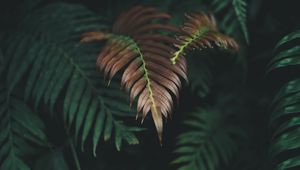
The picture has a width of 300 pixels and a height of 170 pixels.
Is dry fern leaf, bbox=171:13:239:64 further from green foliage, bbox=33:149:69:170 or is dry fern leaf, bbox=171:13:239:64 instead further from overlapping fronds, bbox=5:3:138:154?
green foliage, bbox=33:149:69:170

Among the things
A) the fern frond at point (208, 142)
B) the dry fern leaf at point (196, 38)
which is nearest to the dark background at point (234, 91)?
the fern frond at point (208, 142)

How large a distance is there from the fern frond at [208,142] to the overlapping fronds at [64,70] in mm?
345

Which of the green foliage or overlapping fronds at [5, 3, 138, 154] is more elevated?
overlapping fronds at [5, 3, 138, 154]

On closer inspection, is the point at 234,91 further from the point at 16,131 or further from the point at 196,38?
the point at 16,131

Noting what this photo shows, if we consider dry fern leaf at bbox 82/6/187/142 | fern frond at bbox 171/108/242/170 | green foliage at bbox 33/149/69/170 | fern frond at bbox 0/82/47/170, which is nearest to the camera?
dry fern leaf at bbox 82/6/187/142

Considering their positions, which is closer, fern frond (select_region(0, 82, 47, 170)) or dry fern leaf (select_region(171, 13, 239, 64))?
dry fern leaf (select_region(171, 13, 239, 64))

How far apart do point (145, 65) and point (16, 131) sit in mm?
631

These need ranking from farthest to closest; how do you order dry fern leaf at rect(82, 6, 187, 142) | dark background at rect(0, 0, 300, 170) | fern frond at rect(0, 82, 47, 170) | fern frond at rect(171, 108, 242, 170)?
dark background at rect(0, 0, 300, 170) → fern frond at rect(171, 108, 242, 170) → fern frond at rect(0, 82, 47, 170) → dry fern leaf at rect(82, 6, 187, 142)

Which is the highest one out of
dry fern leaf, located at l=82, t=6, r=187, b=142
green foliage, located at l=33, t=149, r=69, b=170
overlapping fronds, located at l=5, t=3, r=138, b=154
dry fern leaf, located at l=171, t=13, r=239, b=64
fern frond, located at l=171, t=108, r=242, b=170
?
dry fern leaf, located at l=171, t=13, r=239, b=64

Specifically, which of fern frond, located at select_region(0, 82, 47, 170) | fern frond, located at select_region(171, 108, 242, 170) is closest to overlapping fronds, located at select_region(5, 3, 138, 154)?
fern frond, located at select_region(0, 82, 47, 170)


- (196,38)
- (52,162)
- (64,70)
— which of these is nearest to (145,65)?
(196,38)

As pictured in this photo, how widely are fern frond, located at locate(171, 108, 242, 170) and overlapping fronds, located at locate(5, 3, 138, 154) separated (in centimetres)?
34

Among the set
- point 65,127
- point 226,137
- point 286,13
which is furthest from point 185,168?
point 286,13

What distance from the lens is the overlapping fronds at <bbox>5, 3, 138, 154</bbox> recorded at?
1.66 meters
